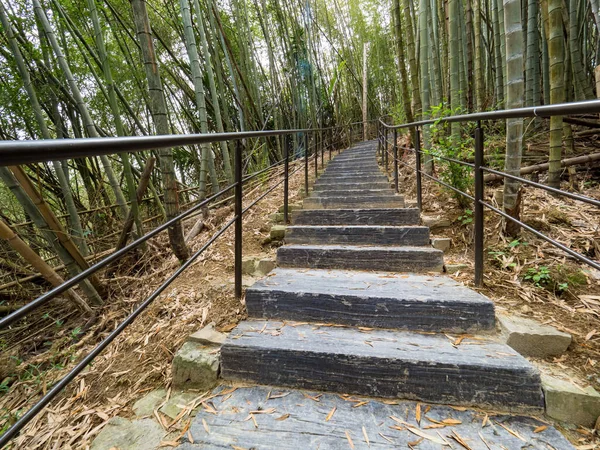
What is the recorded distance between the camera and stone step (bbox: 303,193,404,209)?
9.21 feet

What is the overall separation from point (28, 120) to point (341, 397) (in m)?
4.07

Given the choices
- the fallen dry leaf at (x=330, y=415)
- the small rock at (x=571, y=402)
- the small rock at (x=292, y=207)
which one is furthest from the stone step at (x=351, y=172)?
the fallen dry leaf at (x=330, y=415)

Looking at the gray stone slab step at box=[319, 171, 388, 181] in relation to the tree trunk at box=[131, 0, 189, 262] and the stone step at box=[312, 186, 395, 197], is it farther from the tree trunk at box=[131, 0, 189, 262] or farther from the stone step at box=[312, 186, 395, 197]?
the tree trunk at box=[131, 0, 189, 262]

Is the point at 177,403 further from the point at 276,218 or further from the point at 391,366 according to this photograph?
the point at 276,218

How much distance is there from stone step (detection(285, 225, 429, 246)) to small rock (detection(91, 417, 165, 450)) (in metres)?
1.52

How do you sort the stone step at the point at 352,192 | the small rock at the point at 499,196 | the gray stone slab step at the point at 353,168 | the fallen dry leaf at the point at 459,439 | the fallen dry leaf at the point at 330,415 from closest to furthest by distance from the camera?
the fallen dry leaf at the point at 459,439 → the fallen dry leaf at the point at 330,415 → the small rock at the point at 499,196 → the stone step at the point at 352,192 → the gray stone slab step at the point at 353,168

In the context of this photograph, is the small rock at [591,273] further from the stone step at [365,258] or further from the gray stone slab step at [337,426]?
the gray stone slab step at [337,426]

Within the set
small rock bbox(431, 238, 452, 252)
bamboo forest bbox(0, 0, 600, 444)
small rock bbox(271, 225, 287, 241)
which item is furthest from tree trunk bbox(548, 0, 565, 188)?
small rock bbox(271, 225, 287, 241)

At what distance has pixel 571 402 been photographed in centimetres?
96

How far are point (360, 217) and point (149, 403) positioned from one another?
191 centimetres

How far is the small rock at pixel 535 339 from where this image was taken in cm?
113

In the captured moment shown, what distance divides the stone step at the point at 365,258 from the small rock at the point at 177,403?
1033mm

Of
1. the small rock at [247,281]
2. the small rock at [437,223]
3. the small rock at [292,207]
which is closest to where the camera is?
the small rock at [247,281]

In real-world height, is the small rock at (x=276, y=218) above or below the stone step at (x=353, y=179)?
below
